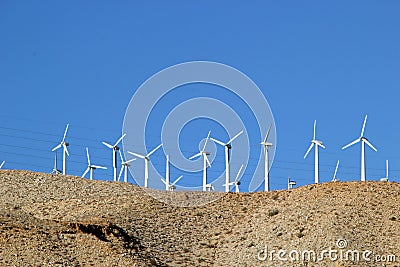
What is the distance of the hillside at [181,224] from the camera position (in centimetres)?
8325

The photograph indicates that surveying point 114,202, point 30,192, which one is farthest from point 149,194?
point 30,192

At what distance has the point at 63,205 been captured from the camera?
342 ft

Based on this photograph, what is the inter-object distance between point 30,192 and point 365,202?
3649cm

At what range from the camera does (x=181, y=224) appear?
3930 inches

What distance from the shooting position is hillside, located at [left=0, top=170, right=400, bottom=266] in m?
83.2
